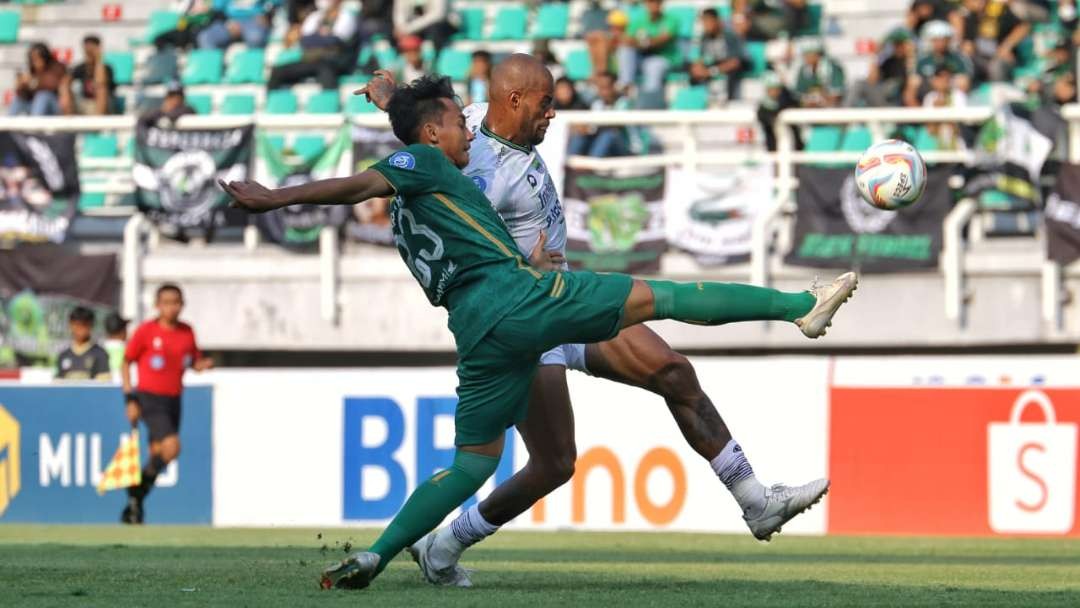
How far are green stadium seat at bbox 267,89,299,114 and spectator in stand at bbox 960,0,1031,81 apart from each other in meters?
7.51

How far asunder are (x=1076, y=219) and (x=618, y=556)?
805 centimetres

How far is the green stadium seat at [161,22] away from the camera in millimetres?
25355

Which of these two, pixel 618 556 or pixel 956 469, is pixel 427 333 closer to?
pixel 956 469

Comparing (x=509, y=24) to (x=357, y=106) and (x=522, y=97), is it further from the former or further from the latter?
(x=522, y=97)

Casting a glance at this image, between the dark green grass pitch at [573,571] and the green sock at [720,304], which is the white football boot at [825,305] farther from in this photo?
the dark green grass pitch at [573,571]

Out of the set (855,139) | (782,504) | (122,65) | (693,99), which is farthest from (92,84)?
(782,504)

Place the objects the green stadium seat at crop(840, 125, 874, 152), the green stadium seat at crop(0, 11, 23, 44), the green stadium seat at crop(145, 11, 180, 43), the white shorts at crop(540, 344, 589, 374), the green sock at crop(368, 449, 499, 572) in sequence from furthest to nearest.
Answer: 1. the green stadium seat at crop(0, 11, 23, 44)
2. the green stadium seat at crop(145, 11, 180, 43)
3. the green stadium seat at crop(840, 125, 874, 152)
4. the white shorts at crop(540, 344, 589, 374)
5. the green sock at crop(368, 449, 499, 572)

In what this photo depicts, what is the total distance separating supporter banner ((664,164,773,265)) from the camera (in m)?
19.6

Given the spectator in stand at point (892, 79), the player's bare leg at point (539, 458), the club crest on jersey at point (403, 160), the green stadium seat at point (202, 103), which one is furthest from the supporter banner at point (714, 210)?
the club crest on jersey at point (403, 160)

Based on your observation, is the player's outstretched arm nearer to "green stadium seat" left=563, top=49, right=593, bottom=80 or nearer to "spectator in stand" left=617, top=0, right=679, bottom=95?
"spectator in stand" left=617, top=0, right=679, bottom=95

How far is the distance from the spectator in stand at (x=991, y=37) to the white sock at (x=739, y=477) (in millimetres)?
12707

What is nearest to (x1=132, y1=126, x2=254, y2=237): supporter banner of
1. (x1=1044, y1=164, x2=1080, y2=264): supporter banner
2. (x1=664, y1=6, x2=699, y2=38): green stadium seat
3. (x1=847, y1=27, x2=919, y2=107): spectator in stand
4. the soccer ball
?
(x1=664, y1=6, x2=699, y2=38): green stadium seat

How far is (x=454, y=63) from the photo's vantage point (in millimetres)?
23141

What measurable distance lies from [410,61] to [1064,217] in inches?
282
